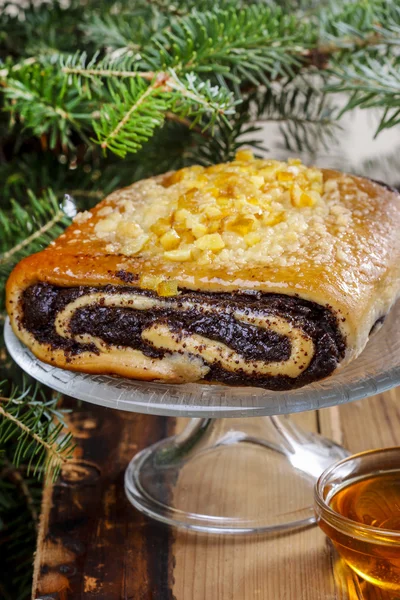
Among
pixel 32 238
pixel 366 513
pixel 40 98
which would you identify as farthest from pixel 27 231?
pixel 366 513

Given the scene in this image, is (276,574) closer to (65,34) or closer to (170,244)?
(170,244)

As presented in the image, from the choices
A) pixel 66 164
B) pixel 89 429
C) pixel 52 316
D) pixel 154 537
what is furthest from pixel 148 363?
pixel 66 164

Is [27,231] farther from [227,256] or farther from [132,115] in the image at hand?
[227,256]

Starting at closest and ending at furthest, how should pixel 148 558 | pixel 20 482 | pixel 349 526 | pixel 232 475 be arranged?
pixel 349 526 < pixel 148 558 < pixel 232 475 < pixel 20 482

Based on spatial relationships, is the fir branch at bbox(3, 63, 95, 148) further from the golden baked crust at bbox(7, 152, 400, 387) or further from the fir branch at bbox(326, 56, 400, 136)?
the fir branch at bbox(326, 56, 400, 136)

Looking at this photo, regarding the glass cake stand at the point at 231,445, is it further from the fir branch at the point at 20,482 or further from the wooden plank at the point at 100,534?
the fir branch at the point at 20,482

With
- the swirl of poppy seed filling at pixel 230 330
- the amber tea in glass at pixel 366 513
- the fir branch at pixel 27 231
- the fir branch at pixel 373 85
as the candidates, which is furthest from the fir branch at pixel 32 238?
the amber tea in glass at pixel 366 513
